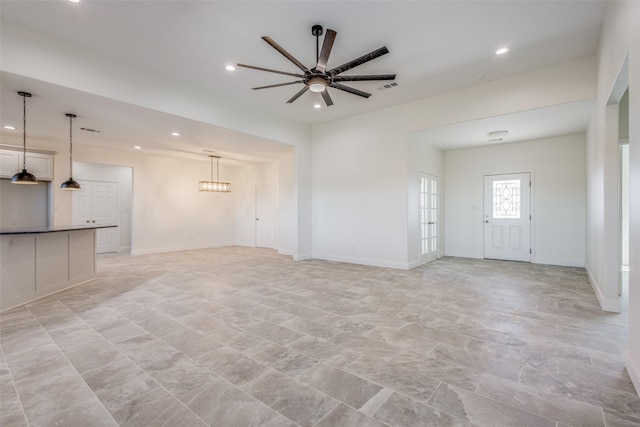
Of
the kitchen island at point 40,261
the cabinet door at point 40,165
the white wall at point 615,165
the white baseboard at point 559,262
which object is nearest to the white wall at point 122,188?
the cabinet door at point 40,165

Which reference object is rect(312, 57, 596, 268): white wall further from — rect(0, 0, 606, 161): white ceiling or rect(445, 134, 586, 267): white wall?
rect(445, 134, 586, 267): white wall

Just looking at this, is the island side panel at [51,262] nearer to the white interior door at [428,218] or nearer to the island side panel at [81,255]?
the island side panel at [81,255]

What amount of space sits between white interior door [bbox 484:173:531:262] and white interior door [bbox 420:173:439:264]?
1.27m

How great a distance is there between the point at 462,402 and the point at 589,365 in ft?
4.29

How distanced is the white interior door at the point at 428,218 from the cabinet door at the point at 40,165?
8.76 metres

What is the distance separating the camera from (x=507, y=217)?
7113 mm

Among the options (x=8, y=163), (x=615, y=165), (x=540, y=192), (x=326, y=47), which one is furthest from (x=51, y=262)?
(x=540, y=192)

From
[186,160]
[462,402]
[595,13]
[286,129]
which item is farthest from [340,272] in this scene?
[186,160]

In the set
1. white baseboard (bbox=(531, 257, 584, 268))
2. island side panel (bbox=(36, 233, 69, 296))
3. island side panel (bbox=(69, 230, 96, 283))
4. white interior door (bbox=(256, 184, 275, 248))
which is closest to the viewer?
island side panel (bbox=(36, 233, 69, 296))

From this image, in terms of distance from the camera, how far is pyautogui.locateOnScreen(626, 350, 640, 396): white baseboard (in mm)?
1967

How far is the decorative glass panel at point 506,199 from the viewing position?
700 cm

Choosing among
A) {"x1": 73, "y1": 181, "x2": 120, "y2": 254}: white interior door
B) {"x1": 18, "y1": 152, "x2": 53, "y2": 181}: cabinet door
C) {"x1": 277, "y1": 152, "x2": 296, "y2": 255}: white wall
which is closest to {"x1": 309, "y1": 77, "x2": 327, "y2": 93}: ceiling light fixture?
{"x1": 277, "y1": 152, "x2": 296, "y2": 255}: white wall

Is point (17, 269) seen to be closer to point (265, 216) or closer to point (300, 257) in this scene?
point (300, 257)

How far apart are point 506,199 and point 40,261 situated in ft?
30.0
